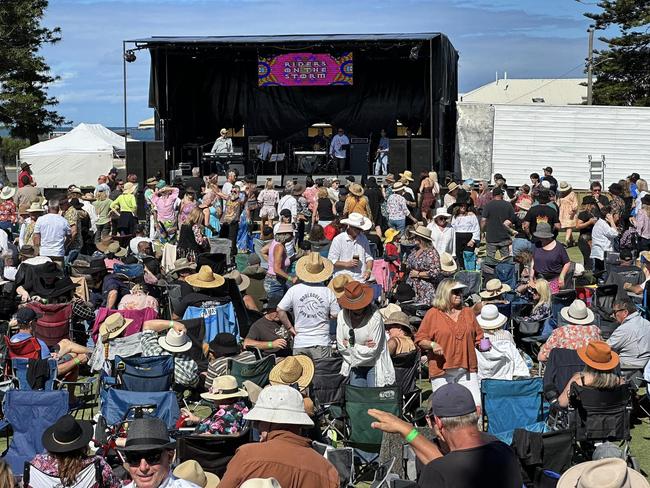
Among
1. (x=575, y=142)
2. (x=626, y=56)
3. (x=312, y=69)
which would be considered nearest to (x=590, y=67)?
(x=626, y=56)

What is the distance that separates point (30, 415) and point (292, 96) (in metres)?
20.7

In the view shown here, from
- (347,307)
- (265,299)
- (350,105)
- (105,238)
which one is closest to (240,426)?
(347,307)

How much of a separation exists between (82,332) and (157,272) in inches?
69.6

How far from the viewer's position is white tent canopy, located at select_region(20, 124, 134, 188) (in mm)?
32312

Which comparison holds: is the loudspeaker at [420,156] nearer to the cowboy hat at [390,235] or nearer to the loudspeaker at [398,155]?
the loudspeaker at [398,155]

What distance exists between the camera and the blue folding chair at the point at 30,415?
6703 mm

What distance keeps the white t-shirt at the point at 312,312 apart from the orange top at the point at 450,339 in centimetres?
108

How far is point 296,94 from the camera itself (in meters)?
26.9

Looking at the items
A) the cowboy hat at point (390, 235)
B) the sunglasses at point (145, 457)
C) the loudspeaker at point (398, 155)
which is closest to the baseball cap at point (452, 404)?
the sunglasses at point (145, 457)

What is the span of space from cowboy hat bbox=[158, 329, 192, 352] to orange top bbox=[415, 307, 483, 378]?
196 centimetres

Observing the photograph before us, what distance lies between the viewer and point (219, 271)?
10930 millimetres

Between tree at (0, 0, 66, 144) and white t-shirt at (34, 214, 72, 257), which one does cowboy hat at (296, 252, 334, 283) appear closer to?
white t-shirt at (34, 214, 72, 257)

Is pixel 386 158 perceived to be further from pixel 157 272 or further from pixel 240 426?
pixel 240 426

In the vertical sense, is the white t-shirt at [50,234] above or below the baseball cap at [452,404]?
below
